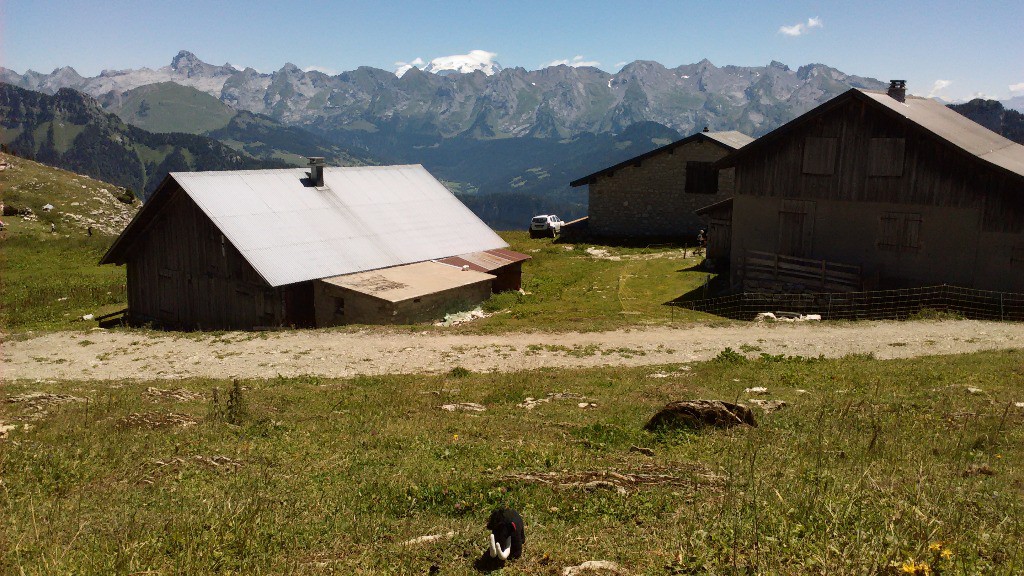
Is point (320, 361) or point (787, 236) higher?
point (787, 236)

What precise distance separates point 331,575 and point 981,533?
625cm

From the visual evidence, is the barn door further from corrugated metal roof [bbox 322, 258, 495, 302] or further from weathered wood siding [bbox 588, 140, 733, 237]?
weathered wood siding [bbox 588, 140, 733, 237]

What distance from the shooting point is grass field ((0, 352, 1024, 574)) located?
6887 mm

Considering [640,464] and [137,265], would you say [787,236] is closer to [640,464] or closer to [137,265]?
[640,464]

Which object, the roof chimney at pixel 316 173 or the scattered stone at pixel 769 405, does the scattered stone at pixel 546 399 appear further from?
the roof chimney at pixel 316 173

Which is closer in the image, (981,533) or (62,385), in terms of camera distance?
(981,533)

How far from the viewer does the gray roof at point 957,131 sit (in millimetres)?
29344

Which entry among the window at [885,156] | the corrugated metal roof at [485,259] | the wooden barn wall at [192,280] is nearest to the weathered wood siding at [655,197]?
the corrugated metal roof at [485,259]

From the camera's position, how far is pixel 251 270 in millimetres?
30844

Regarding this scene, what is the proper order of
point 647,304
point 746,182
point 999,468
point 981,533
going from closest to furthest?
point 981,533 < point 999,468 < point 647,304 < point 746,182

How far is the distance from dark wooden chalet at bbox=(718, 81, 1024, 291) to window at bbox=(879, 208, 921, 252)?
0.04 meters

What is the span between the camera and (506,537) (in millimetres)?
7207

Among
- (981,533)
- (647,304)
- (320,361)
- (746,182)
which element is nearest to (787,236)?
(746,182)

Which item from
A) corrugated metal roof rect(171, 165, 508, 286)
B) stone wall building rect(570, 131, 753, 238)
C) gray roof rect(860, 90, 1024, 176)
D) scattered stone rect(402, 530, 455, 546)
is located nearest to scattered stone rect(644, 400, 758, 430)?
scattered stone rect(402, 530, 455, 546)
